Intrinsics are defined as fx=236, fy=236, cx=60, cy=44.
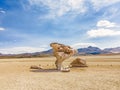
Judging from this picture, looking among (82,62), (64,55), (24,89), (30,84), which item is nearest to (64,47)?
(64,55)

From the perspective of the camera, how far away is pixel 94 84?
51.5 ft

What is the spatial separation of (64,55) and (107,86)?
11730 mm

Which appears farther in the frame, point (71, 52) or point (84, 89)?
point (71, 52)

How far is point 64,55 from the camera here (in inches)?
1034

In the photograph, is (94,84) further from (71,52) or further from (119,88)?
(71,52)

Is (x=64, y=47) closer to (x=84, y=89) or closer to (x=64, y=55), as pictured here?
(x=64, y=55)

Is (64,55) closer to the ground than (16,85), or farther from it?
farther from it

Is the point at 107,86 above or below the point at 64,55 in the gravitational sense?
below

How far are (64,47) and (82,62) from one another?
4616mm

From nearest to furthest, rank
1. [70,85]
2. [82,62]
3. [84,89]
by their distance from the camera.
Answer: [84,89] < [70,85] < [82,62]

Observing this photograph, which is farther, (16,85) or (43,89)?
(16,85)

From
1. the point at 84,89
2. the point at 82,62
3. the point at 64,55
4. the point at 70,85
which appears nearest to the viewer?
the point at 84,89

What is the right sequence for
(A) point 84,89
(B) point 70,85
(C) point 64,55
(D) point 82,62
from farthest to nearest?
(D) point 82,62 → (C) point 64,55 → (B) point 70,85 → (A) point 84,89

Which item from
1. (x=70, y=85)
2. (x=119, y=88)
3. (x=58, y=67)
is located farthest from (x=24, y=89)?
(x=58, y=67)
